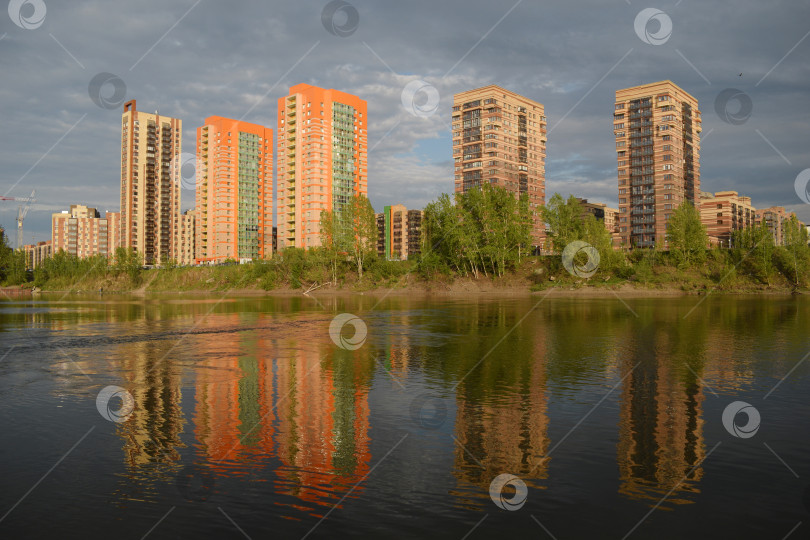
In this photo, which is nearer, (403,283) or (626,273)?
(626,273)

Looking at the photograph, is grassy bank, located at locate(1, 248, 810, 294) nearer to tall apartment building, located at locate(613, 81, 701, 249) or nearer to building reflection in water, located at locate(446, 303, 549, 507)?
tall apartment building, located at locate(613, 81, 701, 249)

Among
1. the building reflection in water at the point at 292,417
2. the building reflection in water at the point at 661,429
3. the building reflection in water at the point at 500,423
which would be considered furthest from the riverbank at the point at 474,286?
the building reflection in water at the point at 292,417

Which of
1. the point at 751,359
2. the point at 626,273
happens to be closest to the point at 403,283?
the point at 626,273

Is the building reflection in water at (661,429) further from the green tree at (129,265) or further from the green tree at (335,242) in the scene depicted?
the green tree at (129,265)

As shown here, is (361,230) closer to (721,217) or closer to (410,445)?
(410,445)

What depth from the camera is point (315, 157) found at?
15812 cm

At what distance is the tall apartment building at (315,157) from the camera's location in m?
158

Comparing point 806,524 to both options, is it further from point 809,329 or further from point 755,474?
point 809,329

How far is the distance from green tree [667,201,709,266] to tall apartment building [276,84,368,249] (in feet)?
297

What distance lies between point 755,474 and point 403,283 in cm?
10036

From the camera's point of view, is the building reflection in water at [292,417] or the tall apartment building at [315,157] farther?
the tall apartment building at [315,157]

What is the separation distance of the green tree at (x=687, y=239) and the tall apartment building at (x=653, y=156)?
52559 millimetres

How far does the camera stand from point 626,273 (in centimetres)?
9256

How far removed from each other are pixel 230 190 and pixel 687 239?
143m
